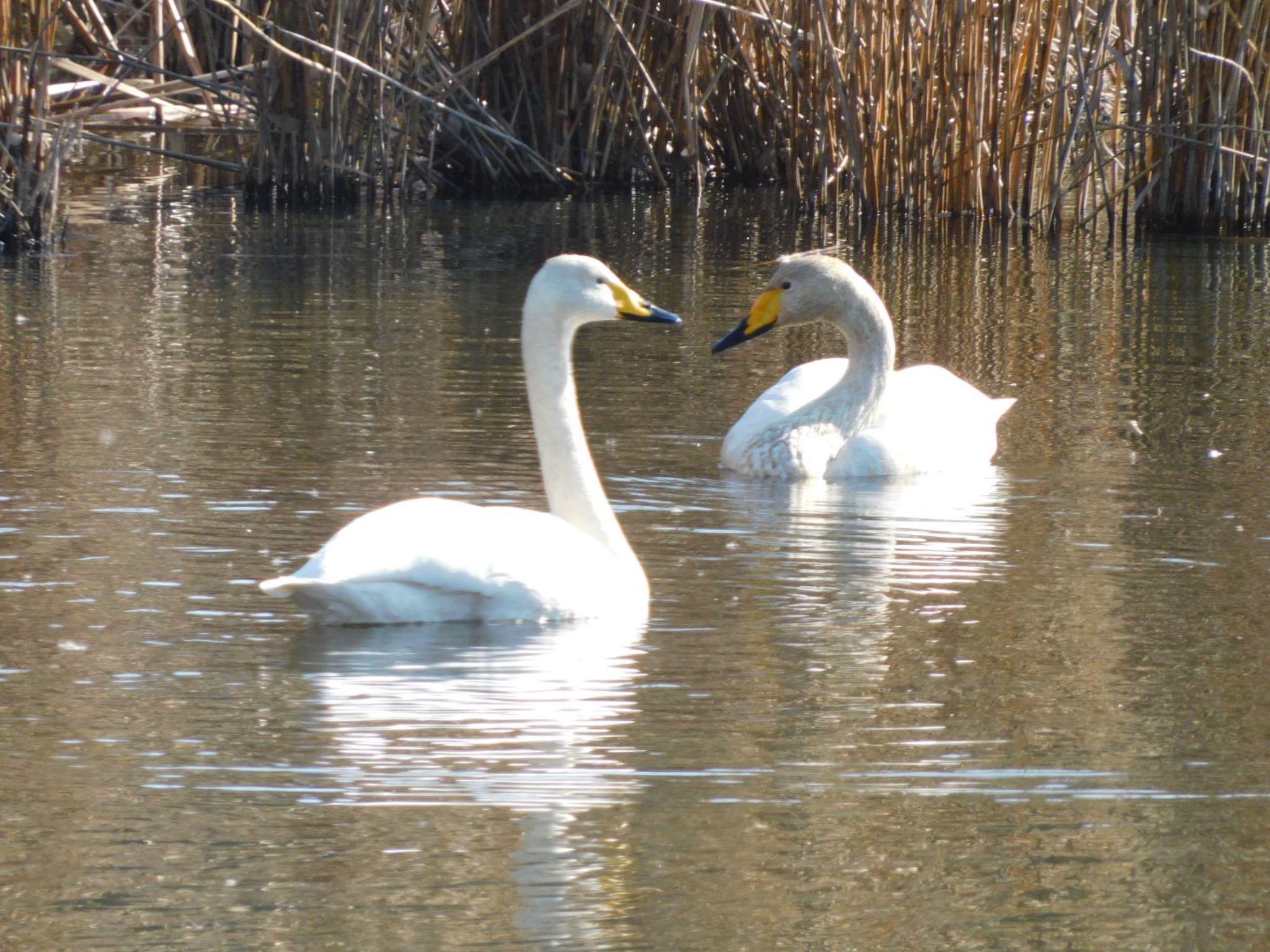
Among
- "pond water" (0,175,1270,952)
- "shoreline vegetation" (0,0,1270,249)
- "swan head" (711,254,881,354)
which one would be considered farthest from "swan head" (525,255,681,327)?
"shoreline vegetation" (0,0,1270,249)

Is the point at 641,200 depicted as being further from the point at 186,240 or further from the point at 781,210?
the point at 186,240

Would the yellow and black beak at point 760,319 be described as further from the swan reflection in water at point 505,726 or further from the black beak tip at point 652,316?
the swan reflection in water at point 505,726

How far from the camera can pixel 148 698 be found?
4660 millimetres

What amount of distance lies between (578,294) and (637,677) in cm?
132

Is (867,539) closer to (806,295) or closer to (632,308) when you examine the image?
(632,308)

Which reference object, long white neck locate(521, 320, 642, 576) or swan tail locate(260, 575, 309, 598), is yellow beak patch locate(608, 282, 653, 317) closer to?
long white neck locate(521, 320, 642, 576)

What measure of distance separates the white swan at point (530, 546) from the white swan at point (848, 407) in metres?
2.05

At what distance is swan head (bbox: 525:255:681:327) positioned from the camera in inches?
230

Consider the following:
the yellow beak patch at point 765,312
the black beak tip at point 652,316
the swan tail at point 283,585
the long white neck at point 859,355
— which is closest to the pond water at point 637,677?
the swan tail at point 283,585

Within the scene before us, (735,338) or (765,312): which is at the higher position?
(765,312)

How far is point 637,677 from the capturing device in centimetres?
491

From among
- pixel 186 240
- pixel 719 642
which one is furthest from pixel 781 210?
pixel 719 642

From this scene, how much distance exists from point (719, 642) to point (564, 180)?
11920 mm

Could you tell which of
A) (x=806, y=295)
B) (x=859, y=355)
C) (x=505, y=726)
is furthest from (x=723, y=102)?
(x=505, y=726)
